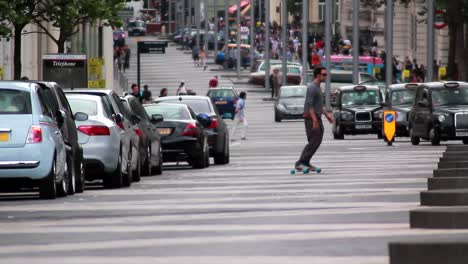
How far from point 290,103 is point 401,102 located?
1946 centimetres

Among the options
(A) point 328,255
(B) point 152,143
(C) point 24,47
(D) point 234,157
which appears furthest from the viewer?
(C) point 24,47

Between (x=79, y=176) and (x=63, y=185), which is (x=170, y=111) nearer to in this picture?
(x=79, y=176)

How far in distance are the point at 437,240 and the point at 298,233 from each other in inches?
156

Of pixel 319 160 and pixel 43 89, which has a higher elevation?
pixel 43 89

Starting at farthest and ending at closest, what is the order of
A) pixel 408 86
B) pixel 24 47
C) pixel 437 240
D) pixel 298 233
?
pixel 24 47
pixel 408 86
pixel 298 233
pixel 437 240

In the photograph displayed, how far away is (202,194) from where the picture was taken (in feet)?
68.6

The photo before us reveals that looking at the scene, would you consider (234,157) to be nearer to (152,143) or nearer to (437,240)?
(152,143)

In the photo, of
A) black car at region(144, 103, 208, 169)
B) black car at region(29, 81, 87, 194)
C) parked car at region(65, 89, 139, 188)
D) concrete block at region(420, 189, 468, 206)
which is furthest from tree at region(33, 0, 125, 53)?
concrete block at region(420, 189, 468, 206)

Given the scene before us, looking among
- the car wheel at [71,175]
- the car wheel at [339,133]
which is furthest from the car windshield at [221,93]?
the car wheel at [71,175]

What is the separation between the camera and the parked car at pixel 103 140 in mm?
23438

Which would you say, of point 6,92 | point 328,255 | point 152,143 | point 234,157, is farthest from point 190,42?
point 328,255

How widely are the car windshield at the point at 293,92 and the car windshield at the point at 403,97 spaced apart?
18.3 m

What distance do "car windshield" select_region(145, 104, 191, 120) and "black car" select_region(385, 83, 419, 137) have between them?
16.1 meters

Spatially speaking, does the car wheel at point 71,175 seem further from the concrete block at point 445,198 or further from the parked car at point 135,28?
the parked car at point 135,28
